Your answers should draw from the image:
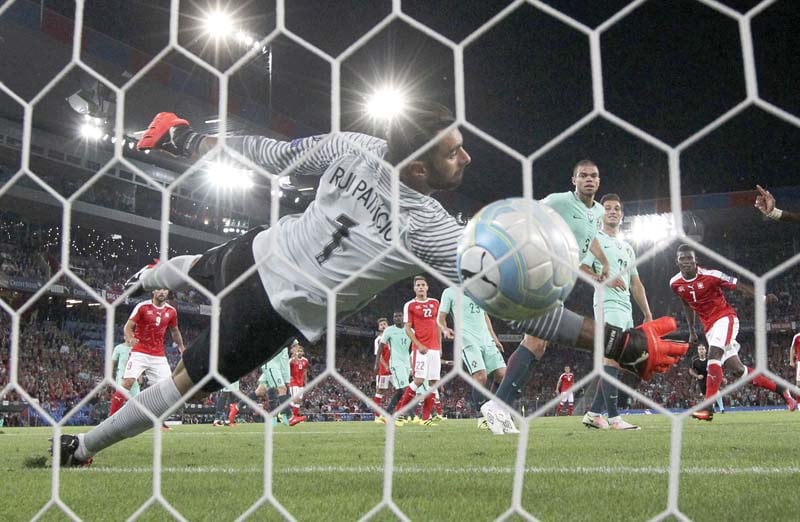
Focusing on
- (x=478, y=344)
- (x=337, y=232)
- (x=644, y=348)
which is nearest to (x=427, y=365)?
(x=478, y=344)

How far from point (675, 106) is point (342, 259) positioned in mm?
19782

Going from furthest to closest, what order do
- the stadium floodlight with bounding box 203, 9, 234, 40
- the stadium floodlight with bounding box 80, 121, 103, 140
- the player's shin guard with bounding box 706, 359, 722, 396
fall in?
the stadium floodlight with bounding box 80, 121, 103, 140 < the stadium floodlight with bounding box 203, 9, 234, 40 < the player's shin guard with bounding box 706, 359, 722, 396

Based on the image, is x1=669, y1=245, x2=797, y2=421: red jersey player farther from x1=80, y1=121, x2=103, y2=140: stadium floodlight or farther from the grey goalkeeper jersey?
x1=80, y1=121, x2=103, y2=140: stadium floodlight

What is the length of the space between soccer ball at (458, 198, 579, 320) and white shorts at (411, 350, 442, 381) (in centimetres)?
632

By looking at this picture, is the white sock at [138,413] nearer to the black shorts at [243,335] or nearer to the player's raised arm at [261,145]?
the black shorts at [243,335]

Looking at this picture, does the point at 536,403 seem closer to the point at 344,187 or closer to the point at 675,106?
the point at 675,106

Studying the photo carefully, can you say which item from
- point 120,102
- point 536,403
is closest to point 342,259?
point 120,102

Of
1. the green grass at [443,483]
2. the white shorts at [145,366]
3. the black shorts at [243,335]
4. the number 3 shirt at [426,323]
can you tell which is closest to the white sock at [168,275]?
the black shorts at [243,335]

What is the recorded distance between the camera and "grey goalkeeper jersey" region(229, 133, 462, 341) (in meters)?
2.41

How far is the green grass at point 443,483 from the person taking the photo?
1775 mm

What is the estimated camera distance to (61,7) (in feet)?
42.1

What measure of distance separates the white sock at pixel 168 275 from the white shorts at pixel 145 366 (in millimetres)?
4460

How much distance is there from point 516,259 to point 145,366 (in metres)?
6.22

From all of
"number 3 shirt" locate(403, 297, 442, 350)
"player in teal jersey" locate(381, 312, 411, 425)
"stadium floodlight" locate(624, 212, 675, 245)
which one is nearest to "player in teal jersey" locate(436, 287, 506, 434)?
"number 3 shirt" locate(403, 297, 442, 350)
